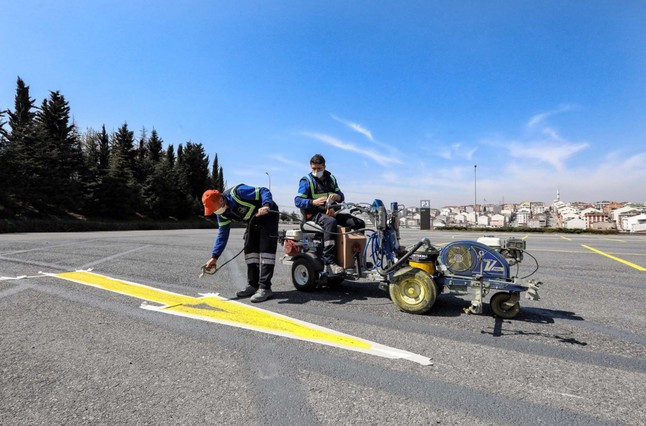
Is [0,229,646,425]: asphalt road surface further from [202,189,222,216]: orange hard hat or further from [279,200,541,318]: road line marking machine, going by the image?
[202,189,222,216]: orange hard hat

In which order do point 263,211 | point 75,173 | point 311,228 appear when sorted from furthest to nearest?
1. point 75,173
2. point 311,228
3. point 263,211

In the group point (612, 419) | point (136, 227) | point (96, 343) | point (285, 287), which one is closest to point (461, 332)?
point (612, 419)

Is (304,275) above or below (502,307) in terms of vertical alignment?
above

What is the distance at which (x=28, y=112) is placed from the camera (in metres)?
38.9

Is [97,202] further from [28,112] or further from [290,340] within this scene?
[290,340]

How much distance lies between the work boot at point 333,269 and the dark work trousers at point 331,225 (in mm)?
52

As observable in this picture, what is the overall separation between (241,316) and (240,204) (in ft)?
5.57

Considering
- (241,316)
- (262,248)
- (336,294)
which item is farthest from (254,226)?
(336,294)

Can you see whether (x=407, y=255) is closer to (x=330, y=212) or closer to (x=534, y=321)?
(x=330, y=212)

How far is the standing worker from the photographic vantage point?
4.80 metres

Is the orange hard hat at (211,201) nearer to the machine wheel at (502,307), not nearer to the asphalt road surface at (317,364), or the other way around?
the asphalt road surface at (317,364)

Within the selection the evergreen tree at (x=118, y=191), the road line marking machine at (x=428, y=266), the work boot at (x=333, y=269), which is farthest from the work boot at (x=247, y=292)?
the evergreen tree at (x=118, y=191)

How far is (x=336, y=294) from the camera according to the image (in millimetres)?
5059

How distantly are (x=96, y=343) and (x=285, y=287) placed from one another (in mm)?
2943
